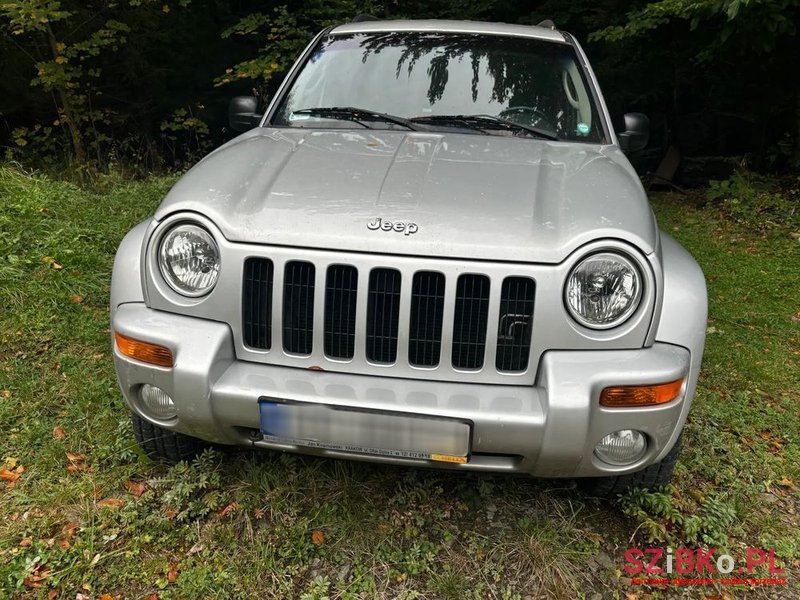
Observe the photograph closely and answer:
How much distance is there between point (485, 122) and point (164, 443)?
1989 mm

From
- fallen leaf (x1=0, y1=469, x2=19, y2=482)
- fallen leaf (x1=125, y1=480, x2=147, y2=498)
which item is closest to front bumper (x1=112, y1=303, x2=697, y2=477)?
fallen leaf (x1=125, y1=480, x2=147, y2=498)

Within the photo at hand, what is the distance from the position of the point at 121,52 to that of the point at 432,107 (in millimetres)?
8056

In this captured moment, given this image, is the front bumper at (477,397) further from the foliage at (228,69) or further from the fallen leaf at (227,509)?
the foliage at (228,69)

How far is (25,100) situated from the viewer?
894 centimetres

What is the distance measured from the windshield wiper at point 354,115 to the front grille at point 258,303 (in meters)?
1.16

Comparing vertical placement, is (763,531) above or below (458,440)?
below

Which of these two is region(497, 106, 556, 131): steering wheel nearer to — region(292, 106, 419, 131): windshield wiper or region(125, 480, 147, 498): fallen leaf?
region(292, 106, 419, 131): windshield wiper

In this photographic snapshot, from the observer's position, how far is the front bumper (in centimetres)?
190

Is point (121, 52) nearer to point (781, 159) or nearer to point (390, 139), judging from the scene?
point (390, 139)

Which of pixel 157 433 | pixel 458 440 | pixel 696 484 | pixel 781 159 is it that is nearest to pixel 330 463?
pixel 157 433

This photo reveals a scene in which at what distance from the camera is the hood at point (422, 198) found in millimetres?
2008

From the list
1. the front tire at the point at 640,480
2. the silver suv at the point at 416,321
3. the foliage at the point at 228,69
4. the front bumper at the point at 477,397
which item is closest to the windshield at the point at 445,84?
the silver suv at the point at 416,321

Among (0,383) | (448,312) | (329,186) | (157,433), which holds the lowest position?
(0,383)

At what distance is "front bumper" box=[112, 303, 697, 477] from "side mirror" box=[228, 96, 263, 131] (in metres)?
1.61
